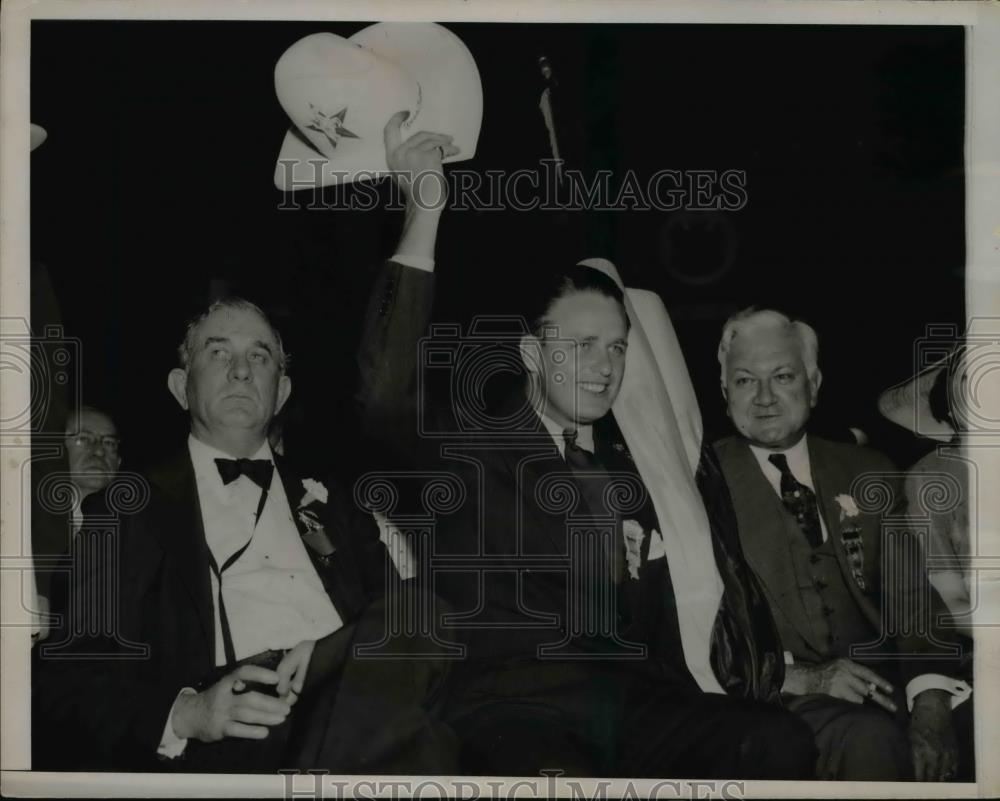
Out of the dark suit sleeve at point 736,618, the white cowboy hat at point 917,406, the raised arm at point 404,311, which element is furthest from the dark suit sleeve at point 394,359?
the white cowboy hat at point 917,406

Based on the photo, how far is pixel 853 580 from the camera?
2996mm

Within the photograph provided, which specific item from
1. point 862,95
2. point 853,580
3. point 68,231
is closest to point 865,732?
point 853,580

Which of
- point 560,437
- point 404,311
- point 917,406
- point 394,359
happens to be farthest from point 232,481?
point 917,406

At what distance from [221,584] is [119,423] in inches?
19.9

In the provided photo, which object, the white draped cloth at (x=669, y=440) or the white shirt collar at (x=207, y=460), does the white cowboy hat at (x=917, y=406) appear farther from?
the white shirt collar at (x=207, y=460)

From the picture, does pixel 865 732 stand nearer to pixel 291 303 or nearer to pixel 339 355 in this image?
pixel 339 355

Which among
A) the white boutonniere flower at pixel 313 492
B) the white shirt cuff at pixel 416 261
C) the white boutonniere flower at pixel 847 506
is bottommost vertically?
the white boutonniere flower at pixel 847 506

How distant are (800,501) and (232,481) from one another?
1508mm

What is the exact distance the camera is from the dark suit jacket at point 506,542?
2.96 meters

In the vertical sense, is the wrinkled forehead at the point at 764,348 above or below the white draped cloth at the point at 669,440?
above

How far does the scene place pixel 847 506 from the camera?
3016mm

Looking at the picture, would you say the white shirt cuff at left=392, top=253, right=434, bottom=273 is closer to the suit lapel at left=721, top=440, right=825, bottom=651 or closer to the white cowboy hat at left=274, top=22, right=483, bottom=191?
the white cowboy hat at left=274, top=22, right=483, bottom=191

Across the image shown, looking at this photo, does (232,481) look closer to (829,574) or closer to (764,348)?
(764,348)

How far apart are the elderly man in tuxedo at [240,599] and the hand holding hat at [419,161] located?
52 cm
